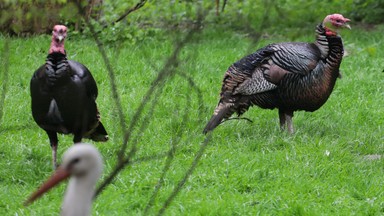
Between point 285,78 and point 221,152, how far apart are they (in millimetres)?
1001

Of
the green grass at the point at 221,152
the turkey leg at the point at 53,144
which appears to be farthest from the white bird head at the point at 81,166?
the turkey leg at the point at 53,144

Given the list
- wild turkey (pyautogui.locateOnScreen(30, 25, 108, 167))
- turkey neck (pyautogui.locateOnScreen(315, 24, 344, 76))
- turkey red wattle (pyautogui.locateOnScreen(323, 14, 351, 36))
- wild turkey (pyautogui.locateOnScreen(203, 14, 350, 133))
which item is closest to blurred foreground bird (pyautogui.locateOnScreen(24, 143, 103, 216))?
wild turkey (pyautogui.locateOnScreen(30, 25, 108, 167))

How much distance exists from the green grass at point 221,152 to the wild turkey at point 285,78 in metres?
0.22

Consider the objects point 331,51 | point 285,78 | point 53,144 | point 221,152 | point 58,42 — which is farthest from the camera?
point 331,51

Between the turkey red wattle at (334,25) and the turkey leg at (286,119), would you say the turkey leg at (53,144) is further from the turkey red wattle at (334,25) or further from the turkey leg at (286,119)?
the turkey red wattle at (334,25)

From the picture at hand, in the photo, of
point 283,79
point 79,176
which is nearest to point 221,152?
point 283,79

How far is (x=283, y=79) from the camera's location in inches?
283

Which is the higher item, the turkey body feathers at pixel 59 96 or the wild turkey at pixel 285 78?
the turkey body feathers at pixel 59 96

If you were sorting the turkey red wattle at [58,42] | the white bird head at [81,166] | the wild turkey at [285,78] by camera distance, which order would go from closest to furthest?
1. the white bird head at [81,166]
2. the turkey red wattle at [58,42]
3. the wild turkey at [285,78]

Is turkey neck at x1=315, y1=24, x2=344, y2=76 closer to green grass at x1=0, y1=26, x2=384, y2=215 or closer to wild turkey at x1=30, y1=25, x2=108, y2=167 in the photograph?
green grass at x1=0, y1=26, x2=384, y2=215

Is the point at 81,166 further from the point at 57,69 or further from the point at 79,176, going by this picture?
the point at 57,69

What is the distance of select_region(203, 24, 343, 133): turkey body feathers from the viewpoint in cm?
719

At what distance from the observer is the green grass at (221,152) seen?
5.56m

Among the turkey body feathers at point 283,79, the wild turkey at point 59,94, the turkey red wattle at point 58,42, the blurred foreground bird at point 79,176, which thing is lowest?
the turkey body feathers at point 283,79
